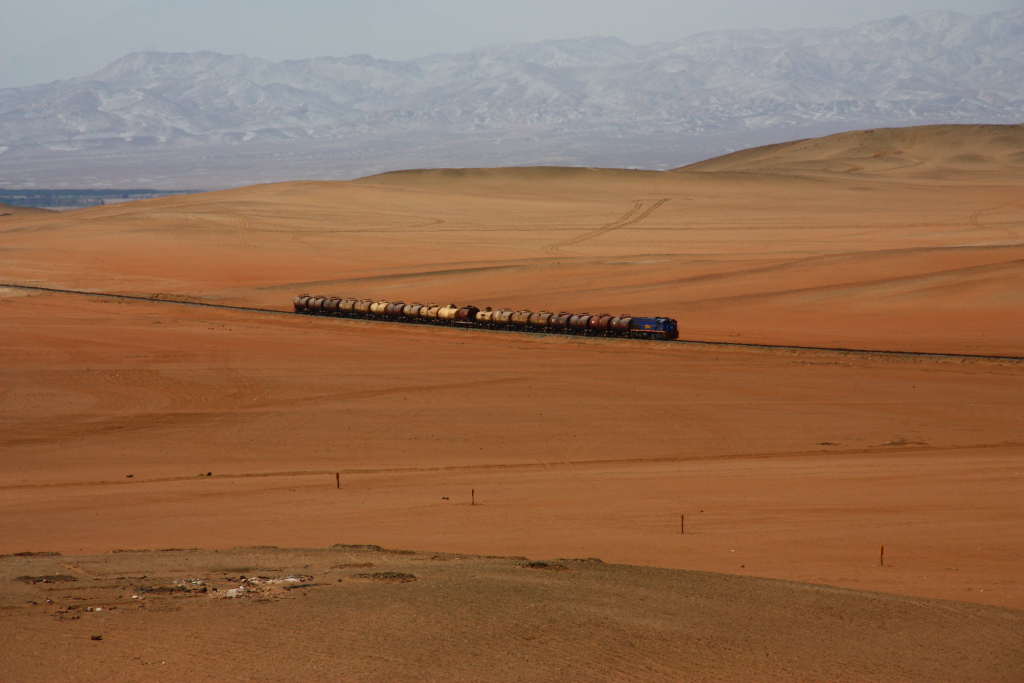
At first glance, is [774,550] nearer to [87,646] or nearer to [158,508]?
[87,646]

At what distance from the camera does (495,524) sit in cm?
2052

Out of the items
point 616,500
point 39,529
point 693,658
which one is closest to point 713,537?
point 616,500

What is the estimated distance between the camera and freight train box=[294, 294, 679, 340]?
46250 mm

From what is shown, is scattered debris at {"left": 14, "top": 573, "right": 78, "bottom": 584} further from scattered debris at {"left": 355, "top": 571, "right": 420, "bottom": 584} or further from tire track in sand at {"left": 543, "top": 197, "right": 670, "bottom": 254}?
tire track in sand at {"left": 543, "top": 197, "right": 670, "bottom": 254}

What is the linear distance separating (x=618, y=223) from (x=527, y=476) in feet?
261

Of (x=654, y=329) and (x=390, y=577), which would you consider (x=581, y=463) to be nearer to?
(x=390, y=577)

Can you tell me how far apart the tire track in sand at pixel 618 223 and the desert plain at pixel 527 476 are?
1440cm

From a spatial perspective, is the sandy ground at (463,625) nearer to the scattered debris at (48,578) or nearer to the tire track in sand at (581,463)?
the scattered debris at (48,578)

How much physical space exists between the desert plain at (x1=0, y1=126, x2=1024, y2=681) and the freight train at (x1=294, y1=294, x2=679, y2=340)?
1362 millimetres

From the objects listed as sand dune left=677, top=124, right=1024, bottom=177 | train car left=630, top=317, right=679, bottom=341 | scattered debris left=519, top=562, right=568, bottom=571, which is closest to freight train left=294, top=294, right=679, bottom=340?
train car left=630, top=317, right=679, bottom=341

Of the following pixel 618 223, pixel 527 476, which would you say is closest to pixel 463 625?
pixel 527 476

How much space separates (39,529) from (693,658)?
563 inches

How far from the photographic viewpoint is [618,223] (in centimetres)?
10162

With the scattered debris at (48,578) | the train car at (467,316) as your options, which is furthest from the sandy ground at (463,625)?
the train car at (467,316)
